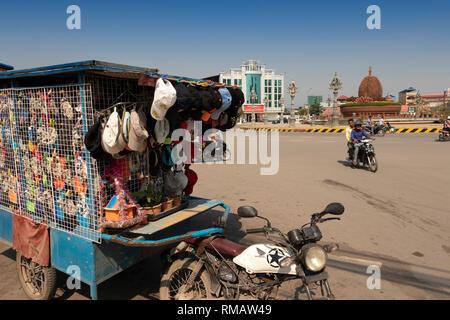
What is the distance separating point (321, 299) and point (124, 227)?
198 cm

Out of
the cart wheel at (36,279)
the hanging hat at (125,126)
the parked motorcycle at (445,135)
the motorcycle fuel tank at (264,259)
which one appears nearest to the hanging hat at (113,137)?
the hanging hat at (125,126)

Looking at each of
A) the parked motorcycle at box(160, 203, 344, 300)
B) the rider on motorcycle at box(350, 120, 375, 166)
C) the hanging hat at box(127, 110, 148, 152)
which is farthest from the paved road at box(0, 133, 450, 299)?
the hanging hat at box(127, 110, 148, 152)

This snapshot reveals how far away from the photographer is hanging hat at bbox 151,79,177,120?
2.92 meters

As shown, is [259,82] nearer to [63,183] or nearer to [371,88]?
[371,88]

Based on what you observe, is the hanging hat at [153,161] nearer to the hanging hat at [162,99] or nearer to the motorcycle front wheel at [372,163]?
the hanging hat at [162,99]

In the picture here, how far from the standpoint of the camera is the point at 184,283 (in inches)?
129

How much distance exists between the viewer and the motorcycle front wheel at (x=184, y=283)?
3168 millimetres

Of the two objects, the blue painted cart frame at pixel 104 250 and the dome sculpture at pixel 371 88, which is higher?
the dome sculpture at pixel 371 88

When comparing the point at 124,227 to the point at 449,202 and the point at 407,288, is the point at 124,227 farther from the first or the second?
the point at 449,202

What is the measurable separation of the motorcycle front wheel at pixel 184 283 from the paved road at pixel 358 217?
1.77 ft

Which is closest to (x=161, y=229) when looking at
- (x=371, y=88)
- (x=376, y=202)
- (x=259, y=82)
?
(x=376, y=202)

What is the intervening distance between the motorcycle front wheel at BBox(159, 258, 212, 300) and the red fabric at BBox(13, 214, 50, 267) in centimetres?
138

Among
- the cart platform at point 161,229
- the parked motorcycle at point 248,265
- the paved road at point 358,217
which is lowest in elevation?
the paved road at point 358,217

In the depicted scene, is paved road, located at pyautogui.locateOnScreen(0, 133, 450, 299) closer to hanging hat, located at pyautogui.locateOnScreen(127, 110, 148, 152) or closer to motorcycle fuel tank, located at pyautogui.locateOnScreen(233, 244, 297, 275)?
motorcycle fuel tank, located at pyautogui.locateOnScreen(233, 244, 297, 275)
